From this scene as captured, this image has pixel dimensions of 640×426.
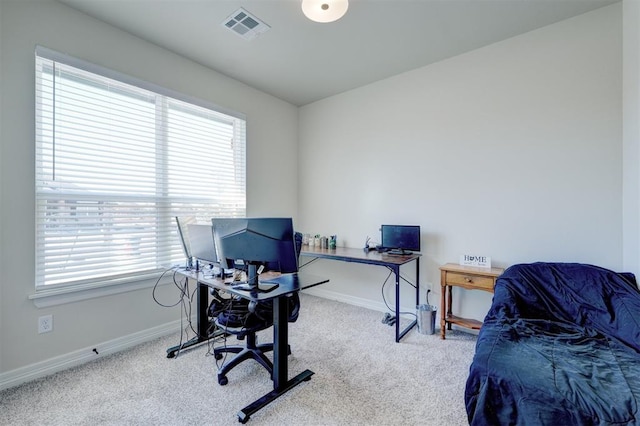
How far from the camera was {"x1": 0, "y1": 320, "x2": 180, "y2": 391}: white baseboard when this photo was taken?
1.99m

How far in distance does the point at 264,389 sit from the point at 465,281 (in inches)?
77.7

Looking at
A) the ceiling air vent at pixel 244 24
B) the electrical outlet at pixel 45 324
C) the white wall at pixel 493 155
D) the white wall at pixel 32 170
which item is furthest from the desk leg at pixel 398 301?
the electrical outlet at pixel 45 324

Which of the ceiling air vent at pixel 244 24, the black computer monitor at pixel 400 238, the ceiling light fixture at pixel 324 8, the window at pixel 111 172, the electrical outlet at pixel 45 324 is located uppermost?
the ceiling air vent at pixel 244 24

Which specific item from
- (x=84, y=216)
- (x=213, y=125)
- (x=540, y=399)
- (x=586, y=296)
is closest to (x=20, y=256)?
(x=84, y=216)

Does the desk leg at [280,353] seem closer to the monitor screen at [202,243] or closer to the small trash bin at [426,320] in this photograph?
the monitor screen at [202,243]

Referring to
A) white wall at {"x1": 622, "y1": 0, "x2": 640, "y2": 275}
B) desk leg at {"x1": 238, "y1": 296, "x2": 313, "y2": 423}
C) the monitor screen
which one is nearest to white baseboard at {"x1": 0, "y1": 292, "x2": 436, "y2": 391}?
the monitor screen

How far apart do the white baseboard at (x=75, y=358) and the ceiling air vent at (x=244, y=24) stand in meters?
2.98

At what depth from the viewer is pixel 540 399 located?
1.26 metres

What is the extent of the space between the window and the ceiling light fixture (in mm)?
1754

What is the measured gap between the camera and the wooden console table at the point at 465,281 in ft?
8.14

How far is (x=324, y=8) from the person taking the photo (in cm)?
198

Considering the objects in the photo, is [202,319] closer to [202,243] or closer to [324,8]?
[202,243]

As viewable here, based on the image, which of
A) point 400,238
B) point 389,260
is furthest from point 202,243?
point 400,238

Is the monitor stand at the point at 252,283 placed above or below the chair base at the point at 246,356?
above
